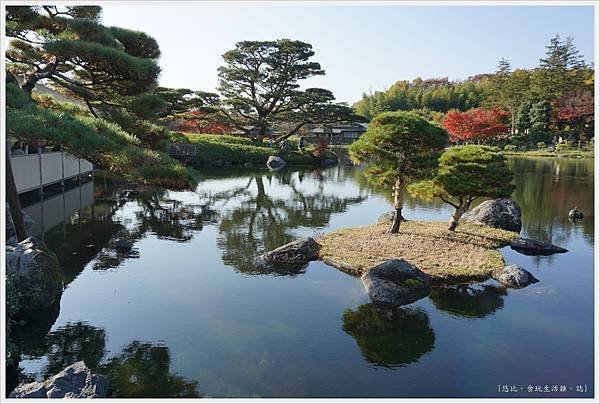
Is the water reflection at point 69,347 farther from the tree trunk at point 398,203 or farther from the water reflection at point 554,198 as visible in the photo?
the water reflection at point 554,198

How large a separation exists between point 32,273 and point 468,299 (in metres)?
7.28

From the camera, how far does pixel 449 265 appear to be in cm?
985

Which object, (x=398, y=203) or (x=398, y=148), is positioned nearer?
(x=398, y=148)

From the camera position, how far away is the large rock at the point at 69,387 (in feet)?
15.5

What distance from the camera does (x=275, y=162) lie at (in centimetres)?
3616

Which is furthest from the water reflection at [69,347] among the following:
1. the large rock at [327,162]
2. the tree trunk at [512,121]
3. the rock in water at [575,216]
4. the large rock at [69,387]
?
the tree trunk at [512,121]

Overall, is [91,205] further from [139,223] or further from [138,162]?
[138,162]

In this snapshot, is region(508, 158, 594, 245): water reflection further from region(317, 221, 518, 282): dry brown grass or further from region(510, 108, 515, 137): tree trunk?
region(510, 108, 515, 137): tree trunk

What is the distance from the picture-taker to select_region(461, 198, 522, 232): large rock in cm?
1375

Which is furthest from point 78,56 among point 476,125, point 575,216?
point 476,125

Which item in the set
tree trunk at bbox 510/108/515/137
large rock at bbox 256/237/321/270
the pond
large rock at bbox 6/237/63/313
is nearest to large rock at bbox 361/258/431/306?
the pond

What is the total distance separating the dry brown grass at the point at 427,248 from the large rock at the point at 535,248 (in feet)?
1.17

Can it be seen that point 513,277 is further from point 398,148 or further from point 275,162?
point 275,162

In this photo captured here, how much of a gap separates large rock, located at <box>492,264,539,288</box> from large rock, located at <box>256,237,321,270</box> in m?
3.85
